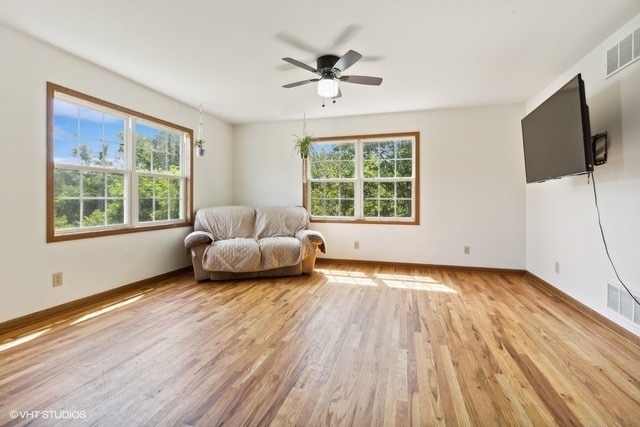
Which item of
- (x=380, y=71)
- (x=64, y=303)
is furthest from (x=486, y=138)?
(x=64, y=303)

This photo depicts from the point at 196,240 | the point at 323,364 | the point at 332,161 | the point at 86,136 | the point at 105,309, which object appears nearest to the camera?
the point at 323,364

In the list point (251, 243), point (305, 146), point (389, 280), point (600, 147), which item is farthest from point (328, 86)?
point (389, 280)

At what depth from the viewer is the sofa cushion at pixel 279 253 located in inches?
149

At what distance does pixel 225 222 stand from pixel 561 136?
4.02 metres

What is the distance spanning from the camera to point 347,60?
239 cm

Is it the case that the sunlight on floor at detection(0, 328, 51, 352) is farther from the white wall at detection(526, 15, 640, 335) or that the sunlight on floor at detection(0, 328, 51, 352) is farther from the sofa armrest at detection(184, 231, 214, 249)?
the white wall at detection(526, 15, 640, 335)

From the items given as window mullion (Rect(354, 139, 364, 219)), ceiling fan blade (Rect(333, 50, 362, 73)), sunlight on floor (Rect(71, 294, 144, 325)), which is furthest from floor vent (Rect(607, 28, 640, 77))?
sunlight on floor (Rect(71, 294, 144, 325))

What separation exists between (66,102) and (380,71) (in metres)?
3.16

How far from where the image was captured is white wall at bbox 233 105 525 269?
13.6 feet

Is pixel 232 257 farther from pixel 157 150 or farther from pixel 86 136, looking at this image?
pixel 86 136

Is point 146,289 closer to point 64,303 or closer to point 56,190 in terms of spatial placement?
point 64,303

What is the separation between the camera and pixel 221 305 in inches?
115

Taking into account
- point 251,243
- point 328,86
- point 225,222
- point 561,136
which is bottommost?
point 251,243

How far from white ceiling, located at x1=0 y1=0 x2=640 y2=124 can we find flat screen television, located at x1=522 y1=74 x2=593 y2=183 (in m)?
0.51
